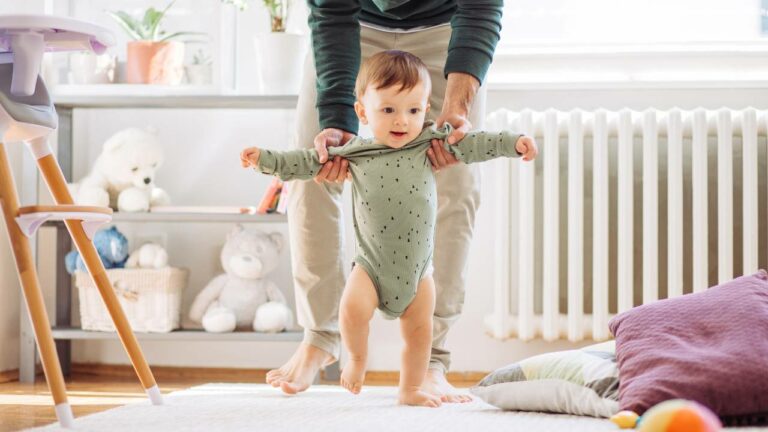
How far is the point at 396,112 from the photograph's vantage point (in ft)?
4.82

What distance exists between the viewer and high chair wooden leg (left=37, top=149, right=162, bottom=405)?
1551 mm

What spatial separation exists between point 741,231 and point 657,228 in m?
0.24

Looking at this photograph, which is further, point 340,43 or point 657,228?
point 657,228

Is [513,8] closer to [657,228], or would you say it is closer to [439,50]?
[657,228]

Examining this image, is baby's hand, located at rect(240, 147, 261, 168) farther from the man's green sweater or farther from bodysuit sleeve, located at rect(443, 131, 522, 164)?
bodysuit sleeve, located at rect(443, 131, 522, 164)

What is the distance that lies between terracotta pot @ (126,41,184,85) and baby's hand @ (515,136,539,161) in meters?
1.37

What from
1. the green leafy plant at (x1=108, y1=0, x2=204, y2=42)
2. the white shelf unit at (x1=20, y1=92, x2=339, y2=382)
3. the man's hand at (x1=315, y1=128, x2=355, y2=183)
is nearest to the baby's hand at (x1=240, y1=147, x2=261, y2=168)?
the man's hand at (x1=315, y1=128, x2=355, y2=183)

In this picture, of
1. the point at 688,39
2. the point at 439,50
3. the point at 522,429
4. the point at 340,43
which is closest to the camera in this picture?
the point at 522,429

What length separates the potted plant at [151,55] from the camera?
8.30 feet

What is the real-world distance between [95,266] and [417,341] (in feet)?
1.74

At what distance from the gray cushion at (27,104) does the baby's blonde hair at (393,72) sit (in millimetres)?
479

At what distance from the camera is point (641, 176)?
2549mm

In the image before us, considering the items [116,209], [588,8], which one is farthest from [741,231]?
[116,209]

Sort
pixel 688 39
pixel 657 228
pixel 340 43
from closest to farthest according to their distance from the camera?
1. pixel 340 43
2. pixel 657 228
3. pixel 688 39
